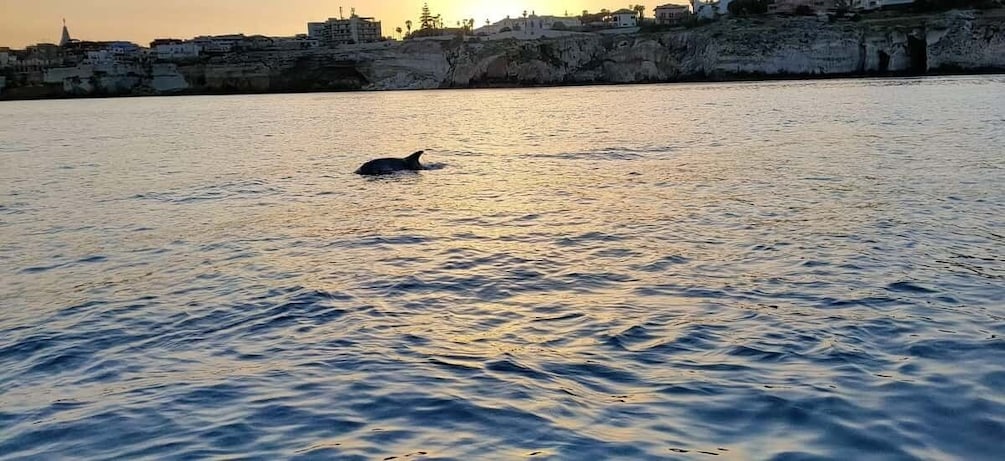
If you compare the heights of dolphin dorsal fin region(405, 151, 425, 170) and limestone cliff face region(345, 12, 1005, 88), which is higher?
limestone cliff face region(345, 12, 1005, 88)

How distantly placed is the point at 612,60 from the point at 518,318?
419ft

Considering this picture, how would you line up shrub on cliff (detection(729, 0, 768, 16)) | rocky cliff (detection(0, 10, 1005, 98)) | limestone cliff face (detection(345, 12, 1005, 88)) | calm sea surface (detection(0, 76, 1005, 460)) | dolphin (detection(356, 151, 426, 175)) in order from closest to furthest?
calm sea surface (detection(0, 76, 1005, 460))
dolphin (detection(356, 151, 426, 175))
limestone cliff face (detection(345, 12, 1005, 88))
rocky cliff (detection(0, 10, 1005, 98))
shrub on cliff (detection(729, 0, 768, 16))

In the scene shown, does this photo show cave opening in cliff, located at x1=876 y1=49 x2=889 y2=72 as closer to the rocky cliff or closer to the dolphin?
A: the rocky cliff

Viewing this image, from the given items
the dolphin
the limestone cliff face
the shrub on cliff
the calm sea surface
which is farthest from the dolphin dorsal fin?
the shrub on cliff

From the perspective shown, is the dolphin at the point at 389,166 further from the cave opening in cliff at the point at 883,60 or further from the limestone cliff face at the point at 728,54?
the cave opening in cliff at the point at 883,60

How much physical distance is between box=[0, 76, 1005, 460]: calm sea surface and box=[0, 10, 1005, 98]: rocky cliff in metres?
100

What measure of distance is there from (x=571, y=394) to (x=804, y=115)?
144 ft

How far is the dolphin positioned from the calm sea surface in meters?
3.68

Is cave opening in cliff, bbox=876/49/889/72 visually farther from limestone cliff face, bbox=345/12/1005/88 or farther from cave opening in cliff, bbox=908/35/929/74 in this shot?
A: cave opening in cliff, bbox=908/35/929/74

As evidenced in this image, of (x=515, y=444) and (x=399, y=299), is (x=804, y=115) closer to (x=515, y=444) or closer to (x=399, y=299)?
(x=399, y=299)

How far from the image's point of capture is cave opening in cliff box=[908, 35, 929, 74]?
4306 inches

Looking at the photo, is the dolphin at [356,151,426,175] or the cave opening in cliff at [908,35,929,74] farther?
the cave opening in cliff at [908,35,929,74]

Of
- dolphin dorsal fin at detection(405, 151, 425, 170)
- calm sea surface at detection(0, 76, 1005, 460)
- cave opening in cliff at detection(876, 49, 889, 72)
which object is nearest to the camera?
calm sea surface at detection(0, 76, 1005, 460)

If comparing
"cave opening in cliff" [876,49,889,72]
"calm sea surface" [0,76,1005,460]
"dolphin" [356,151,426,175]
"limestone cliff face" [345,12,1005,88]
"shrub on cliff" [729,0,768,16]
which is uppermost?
"shrub on cliff" [729,0,768,16]
